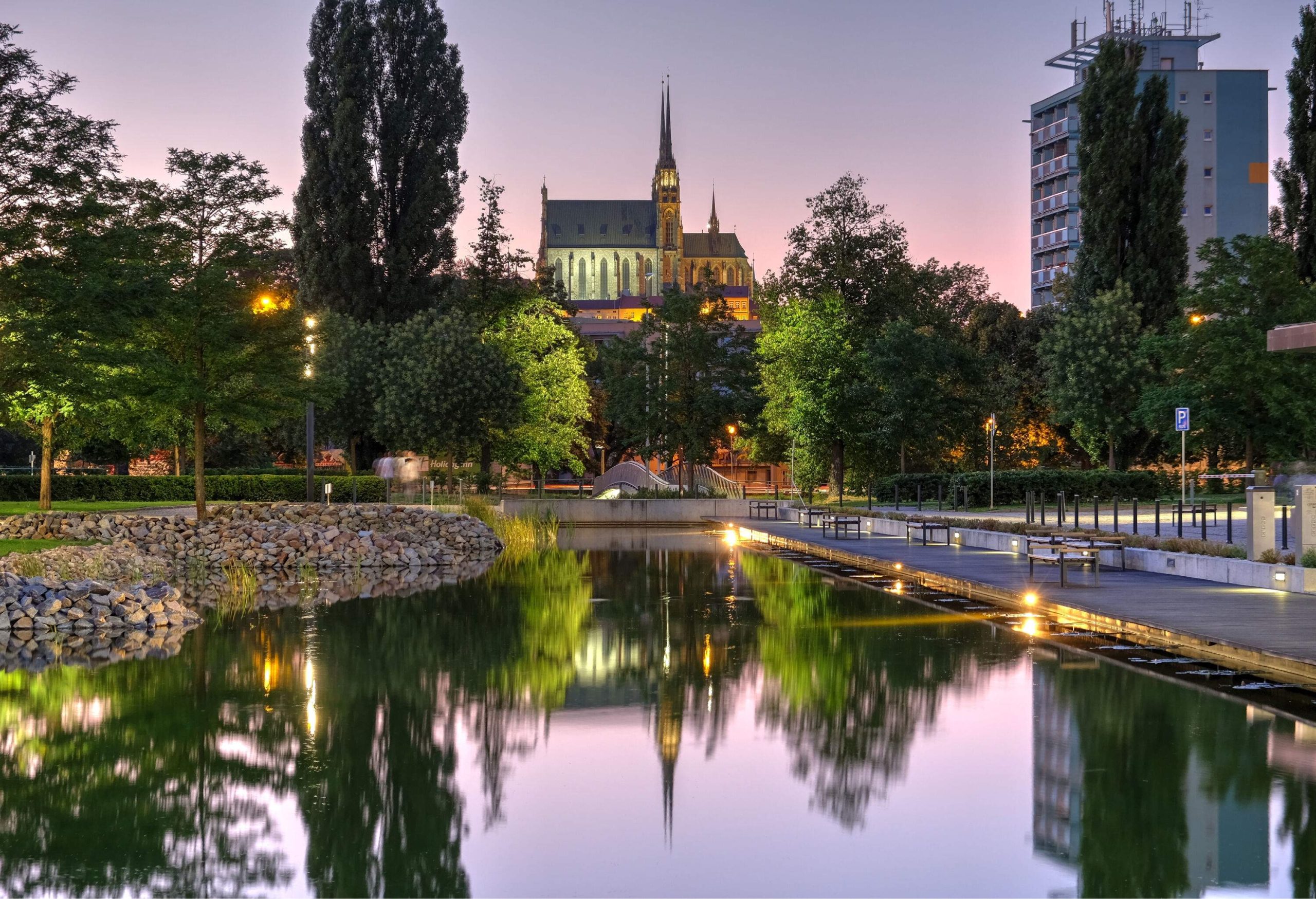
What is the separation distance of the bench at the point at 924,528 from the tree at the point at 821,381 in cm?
1516

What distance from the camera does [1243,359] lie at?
41812 millimetres

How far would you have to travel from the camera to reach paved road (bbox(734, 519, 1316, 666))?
44.7ft

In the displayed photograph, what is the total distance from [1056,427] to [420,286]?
31.4 m

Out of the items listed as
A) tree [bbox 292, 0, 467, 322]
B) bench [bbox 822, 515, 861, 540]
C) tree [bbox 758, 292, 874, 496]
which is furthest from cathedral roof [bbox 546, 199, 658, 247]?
bench [bbox 822, 515, 861, 540]

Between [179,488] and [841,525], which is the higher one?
[179,488]

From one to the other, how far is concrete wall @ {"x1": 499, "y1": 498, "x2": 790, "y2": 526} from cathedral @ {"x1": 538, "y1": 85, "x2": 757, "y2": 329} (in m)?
132

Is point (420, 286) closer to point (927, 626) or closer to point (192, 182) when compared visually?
point (192, 182)

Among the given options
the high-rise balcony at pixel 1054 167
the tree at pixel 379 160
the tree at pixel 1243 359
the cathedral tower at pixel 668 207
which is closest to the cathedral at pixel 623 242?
the cathedral tower at pixel 668 207

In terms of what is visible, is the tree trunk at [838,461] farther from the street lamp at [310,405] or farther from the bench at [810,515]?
the street lamp at [310,405]

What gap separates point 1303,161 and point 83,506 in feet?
144

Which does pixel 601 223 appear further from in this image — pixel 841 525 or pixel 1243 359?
pixel 841 525

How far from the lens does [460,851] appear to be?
754 cm

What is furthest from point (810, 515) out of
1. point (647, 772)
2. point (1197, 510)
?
point (647, 772)

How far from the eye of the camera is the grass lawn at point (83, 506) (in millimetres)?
34803
